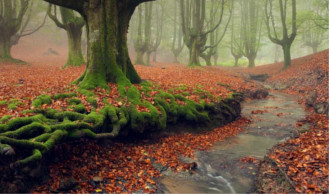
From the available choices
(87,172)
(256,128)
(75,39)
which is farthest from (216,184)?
(75,39)

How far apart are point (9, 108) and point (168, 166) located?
16.0 ft

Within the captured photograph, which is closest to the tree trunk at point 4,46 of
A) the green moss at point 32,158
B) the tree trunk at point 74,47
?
the tree trunk at point 74,47

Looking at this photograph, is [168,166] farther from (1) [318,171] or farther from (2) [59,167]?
(1) [318,171]

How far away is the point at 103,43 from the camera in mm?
10062

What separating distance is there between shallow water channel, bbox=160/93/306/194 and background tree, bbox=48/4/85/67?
14.5m

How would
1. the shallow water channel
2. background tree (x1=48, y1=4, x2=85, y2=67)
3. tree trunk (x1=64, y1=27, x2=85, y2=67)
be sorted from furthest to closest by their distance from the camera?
1. tree trunk (x1=64, y1=27, x2=85, y2=67)
2. background tree (x1=48, y1=4, x2=85, y2=67)
3. the shallow water channel

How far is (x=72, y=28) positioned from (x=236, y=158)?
1760cm

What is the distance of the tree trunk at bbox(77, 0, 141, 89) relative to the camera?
991cm

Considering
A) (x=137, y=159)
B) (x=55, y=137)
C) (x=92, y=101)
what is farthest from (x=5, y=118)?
(x=137, y=159)

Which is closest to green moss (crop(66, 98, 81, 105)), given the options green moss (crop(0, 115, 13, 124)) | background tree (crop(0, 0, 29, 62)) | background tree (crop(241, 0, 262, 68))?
green moss (crop(0, 115, 13, 124))

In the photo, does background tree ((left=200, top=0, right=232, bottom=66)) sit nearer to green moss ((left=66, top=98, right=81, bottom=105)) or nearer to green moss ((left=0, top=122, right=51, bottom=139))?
green moss ((left=66, top=98, right=81, bottom=105))

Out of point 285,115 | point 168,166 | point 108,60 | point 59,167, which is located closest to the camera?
point 59,167

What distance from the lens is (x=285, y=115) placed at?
41.3ft

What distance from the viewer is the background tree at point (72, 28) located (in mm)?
19625
